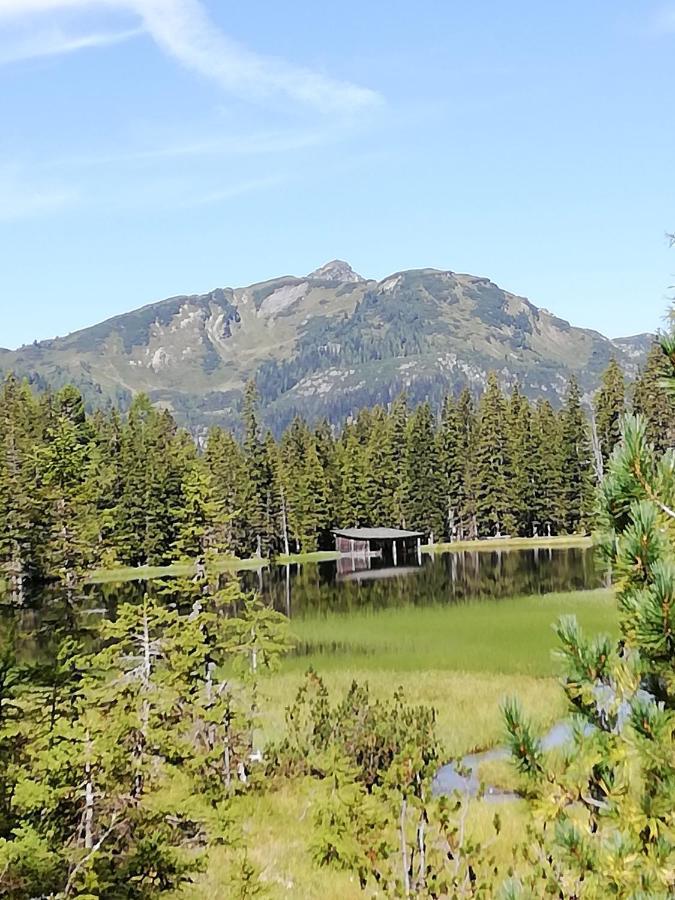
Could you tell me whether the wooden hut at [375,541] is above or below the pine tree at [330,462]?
below

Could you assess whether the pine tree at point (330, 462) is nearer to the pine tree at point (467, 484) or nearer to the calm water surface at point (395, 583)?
the pine tree at point (467, 484)

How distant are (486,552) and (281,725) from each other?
60537 millimetres

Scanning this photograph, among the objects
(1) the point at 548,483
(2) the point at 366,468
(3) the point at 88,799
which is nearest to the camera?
(3) the point at 88,799

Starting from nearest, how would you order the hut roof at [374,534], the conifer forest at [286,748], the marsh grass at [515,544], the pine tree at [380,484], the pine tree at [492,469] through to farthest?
the conifer forest at [286,748] < the marsh grass at [515,544] < the hut roof at [374,534] < the pine tree at [492,469] < the pine tree at [380,484]

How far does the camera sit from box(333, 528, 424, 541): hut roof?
8419 cm

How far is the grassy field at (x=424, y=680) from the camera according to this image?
12.0 meters

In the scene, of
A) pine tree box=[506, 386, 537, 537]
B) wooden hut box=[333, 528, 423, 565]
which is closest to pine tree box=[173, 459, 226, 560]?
wooden hut box=[333, 528, 423, 565]

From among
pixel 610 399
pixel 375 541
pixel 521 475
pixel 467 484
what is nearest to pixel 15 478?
pixel 375 541

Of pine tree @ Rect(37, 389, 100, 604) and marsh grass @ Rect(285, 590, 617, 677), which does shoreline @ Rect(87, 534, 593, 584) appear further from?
pine tree @ Rect(37, 389, 100, 604)

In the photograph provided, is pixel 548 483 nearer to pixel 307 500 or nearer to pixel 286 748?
pixel 307 500

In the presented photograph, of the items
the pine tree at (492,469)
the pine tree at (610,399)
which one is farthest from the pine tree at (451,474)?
the pine tree at (610,399)

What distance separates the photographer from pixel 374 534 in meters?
85.0

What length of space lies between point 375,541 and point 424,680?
6034cm

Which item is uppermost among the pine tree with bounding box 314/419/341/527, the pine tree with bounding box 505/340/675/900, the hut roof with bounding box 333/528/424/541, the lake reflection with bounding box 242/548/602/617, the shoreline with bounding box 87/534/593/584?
the pine tree with bounding box 314/419/341/527
